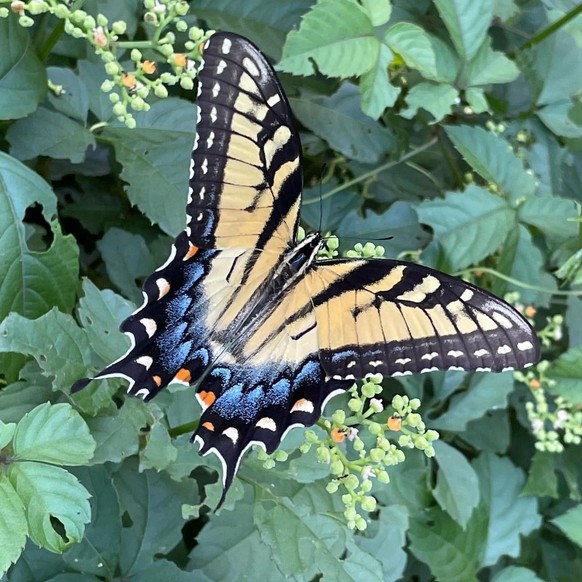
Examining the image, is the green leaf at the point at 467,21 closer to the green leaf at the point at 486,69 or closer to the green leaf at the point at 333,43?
the green leaf at the point at 486,69

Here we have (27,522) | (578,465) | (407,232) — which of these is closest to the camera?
(27,522)

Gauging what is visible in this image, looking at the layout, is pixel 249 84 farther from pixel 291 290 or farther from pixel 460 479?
pixel 460 479

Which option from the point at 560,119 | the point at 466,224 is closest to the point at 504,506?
the point at 466,224

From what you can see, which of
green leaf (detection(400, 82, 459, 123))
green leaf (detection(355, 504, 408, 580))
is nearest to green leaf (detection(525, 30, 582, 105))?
green leaf (detection(400, 82, 459, 123))

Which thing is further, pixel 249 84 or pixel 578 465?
pixel 578 465

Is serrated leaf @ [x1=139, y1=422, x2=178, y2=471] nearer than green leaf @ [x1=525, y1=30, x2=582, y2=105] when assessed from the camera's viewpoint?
Yes

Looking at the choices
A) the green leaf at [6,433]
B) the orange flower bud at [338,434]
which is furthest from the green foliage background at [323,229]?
the orange flower bud at [338,434]

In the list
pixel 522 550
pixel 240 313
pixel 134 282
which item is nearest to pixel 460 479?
pixel 522 550

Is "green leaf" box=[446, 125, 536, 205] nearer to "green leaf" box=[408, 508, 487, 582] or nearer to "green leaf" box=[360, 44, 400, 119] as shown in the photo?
"green leaf" box=[360, 44, 400, 119]
